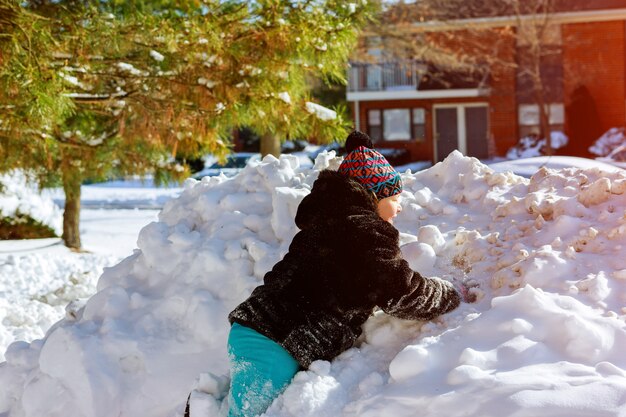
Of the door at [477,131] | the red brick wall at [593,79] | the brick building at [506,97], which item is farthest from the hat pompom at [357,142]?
the door at [477,131]

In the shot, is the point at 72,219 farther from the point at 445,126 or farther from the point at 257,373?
the point at 445,126

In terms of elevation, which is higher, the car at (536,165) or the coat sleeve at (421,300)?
the car at (536,165)

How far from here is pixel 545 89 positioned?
2889 cm

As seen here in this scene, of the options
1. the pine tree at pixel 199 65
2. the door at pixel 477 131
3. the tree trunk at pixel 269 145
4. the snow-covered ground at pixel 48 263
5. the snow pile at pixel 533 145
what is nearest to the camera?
the snow-covered ground at pixel 48 263

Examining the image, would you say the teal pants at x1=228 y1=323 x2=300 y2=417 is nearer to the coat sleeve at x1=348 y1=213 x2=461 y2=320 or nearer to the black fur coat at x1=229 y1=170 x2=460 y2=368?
the black fur coat at x1=229 y1=170 x2=460 y2=368

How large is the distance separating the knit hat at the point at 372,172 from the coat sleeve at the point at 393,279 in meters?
0.18

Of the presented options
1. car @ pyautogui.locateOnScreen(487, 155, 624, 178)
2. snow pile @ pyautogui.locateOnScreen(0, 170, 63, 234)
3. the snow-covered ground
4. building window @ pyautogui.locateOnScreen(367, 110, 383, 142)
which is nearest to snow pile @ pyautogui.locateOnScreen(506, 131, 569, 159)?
building window @ pyautogui.locateOnScreen(367, 110, 383, 142)

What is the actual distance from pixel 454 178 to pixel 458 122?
2779 cm

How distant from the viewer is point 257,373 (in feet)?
8.96

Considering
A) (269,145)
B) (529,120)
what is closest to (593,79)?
(529,120)

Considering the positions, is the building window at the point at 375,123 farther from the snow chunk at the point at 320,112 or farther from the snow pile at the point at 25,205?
the snow chunk at the point at 320,112

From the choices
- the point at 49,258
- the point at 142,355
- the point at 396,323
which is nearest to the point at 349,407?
the point at 396,323

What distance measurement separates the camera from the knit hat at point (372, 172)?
2885 millimetres

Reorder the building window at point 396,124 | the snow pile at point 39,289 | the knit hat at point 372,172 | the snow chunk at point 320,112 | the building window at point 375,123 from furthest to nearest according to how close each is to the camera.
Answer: the building window at point 375,123 < the building window at point 396,124 < the snow chunk at point 320,112 < the snow pile at point 39,289 < the knit hat at point 372,172
